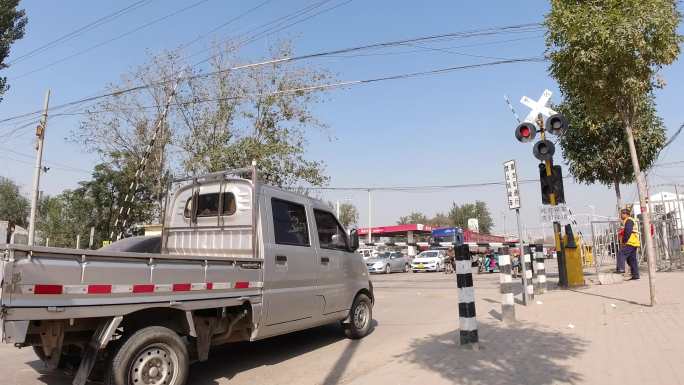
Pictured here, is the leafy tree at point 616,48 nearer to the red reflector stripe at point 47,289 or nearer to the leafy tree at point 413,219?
the red reflector stripe at point 47,289

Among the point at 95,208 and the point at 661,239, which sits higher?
the point at 95,208

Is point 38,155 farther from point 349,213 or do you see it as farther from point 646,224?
point 349,213

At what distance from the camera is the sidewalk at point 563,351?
14.8 ft

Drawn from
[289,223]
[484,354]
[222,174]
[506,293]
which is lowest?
[484,354]

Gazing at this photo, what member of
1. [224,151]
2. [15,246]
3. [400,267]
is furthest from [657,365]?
[400,267]

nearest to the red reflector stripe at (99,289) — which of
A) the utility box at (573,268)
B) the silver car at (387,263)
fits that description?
the utility box at (573,268)

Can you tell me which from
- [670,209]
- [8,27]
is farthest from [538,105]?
[8,27]

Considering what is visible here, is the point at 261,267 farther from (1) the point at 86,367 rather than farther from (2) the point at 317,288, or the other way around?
(1) the point at 86,367

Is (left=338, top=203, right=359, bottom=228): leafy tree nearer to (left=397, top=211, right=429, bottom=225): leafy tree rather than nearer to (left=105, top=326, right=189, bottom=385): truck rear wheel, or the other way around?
(left=397, top=211, right=429, bottom=225): leafy tree

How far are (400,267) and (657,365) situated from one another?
88.9 ft

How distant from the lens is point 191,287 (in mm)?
4711

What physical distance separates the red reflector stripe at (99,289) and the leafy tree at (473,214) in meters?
87.6

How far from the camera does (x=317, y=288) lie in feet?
21.3

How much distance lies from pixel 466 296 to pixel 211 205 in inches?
137
